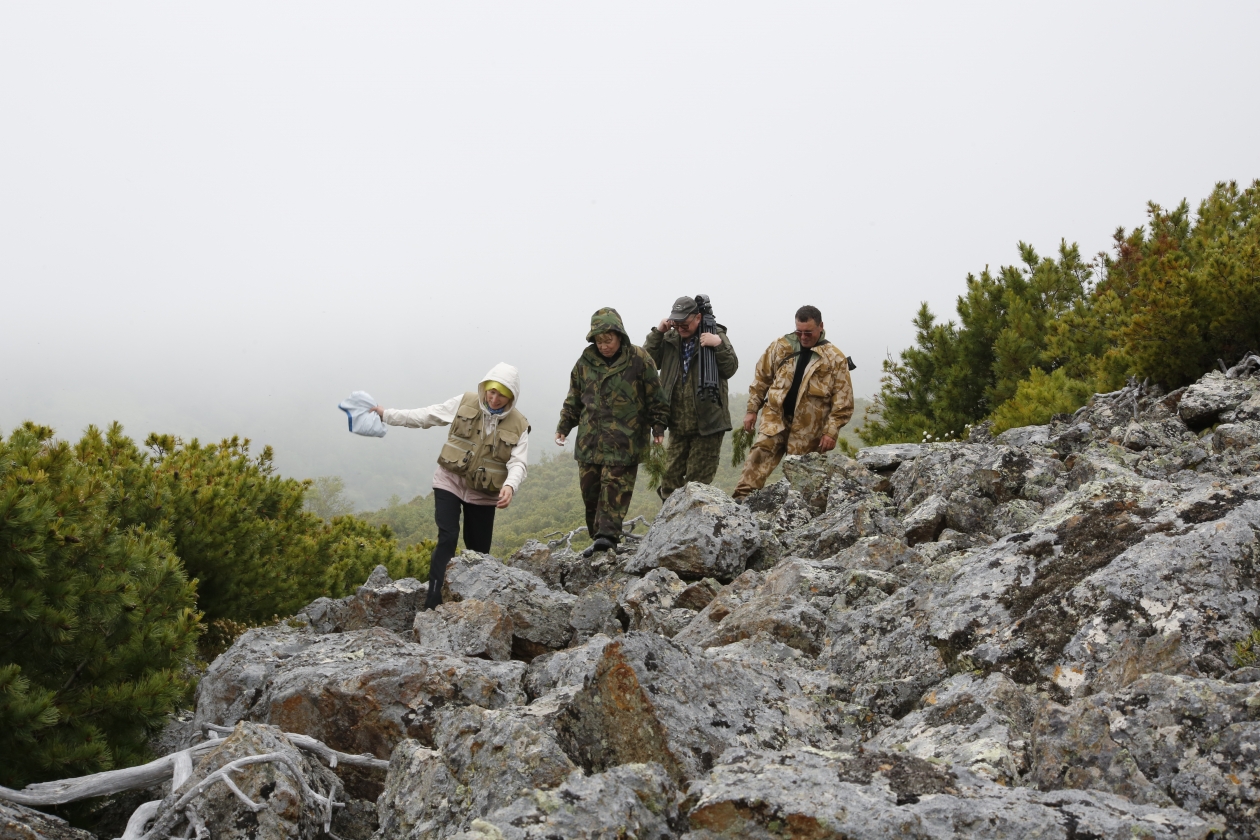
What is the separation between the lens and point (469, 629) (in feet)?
17.2

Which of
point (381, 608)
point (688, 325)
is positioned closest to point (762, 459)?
point (688, 325)

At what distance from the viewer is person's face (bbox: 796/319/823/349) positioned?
8.94 m

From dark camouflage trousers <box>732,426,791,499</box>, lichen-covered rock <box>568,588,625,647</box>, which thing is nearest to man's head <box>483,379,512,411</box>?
lichen-covered rock <box>568,588,625,647</box>

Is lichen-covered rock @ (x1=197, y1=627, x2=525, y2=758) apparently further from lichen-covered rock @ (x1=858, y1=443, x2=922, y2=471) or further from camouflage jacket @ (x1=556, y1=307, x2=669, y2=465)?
lichen-covered rock @ (x1=858, y1=443, x2=922, y2=471)

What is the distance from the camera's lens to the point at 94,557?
4.48 m

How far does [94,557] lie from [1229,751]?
5096 mm

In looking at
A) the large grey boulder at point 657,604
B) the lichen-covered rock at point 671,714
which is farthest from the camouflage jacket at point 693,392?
the lichen-covered rock at point 671,714

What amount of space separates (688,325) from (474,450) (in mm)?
3016

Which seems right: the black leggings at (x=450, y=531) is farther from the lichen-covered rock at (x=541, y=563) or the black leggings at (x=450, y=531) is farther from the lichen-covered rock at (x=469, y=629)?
the lichen-covered rock at (x=469, y=629)

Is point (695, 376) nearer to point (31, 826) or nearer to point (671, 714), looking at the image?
point (671, 714)

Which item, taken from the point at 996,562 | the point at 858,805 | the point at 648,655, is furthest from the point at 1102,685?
the point at 648,655

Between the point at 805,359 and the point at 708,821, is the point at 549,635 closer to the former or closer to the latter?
the point at 708,821

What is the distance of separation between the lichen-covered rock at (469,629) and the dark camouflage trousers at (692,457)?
12.2 ft

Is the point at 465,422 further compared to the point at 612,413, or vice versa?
the point at 612,413
